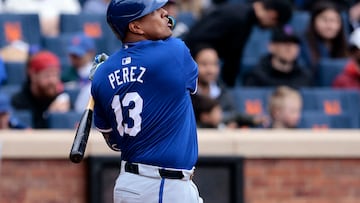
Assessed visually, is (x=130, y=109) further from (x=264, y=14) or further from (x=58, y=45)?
(x=264, y=14)

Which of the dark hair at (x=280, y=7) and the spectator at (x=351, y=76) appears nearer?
the spectator at (x=351, y=76)

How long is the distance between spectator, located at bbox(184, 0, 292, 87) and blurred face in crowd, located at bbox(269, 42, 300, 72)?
1.35ft

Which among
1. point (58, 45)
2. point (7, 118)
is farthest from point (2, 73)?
point (58, 45)

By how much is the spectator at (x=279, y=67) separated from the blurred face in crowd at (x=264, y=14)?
17.2 inches

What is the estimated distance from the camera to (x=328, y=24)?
10.8 m

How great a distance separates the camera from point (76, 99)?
9180 millimetres

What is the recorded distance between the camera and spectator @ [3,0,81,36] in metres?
10.7

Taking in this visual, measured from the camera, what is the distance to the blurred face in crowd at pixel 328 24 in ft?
35.2

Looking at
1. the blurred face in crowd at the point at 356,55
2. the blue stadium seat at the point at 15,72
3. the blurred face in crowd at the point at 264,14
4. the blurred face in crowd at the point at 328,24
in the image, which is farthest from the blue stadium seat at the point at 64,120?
the blurred face in crowd at the point at 328,24

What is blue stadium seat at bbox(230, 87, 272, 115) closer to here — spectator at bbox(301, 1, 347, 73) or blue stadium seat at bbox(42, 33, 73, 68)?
spectator at bbox(301, 1, 347, 73)

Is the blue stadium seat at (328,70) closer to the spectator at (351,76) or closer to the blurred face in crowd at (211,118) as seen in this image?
the spectator at (351,76)

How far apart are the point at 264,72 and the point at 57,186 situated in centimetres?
271

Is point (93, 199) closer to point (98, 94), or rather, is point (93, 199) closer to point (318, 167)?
point (318, 167)

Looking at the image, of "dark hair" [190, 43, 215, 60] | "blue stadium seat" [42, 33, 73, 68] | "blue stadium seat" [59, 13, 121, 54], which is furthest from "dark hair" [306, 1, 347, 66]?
"blue stadium seat" [42, 33, 73, 68]
